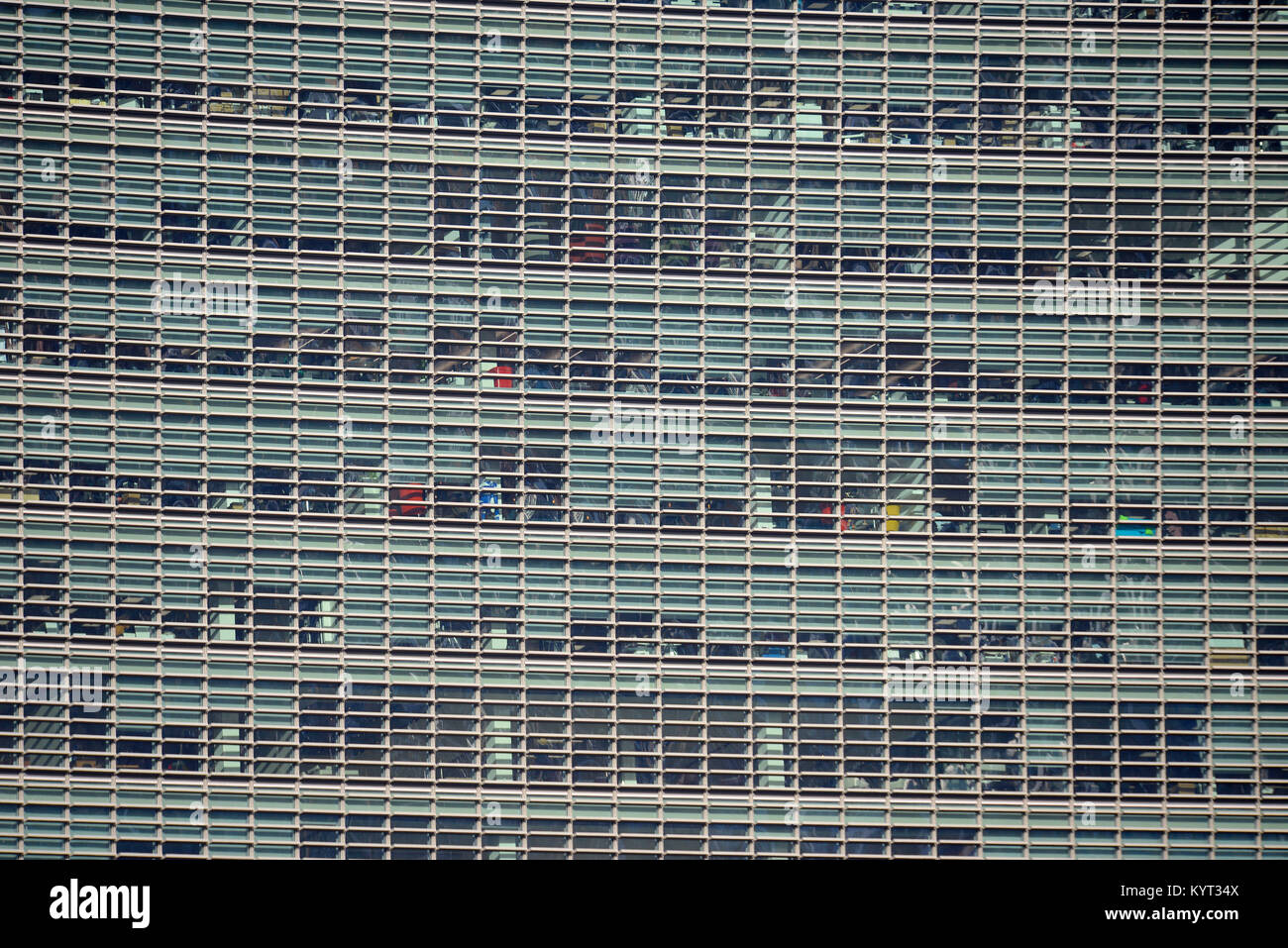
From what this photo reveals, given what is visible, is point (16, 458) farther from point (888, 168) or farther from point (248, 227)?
point (888, 168)

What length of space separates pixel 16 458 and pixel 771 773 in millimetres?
24277

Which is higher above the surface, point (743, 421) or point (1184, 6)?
point (1184, 6)

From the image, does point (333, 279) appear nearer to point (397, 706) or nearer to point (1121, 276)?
point (397, 706)

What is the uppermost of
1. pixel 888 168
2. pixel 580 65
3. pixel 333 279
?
pixel 580 65

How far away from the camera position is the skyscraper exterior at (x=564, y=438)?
43.3 meters

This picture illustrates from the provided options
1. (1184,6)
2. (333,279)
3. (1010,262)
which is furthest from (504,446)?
(1184,6)

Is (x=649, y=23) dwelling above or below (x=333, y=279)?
above

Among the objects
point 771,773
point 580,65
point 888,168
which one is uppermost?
point 580,65

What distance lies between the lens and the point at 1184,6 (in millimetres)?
45219

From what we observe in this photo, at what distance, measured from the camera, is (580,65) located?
4378 centimetres

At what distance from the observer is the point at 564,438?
43.4 meters

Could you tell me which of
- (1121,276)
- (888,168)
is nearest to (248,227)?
(888,168)

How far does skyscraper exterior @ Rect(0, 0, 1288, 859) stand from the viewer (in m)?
43.3

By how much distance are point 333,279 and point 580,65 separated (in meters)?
9.73
